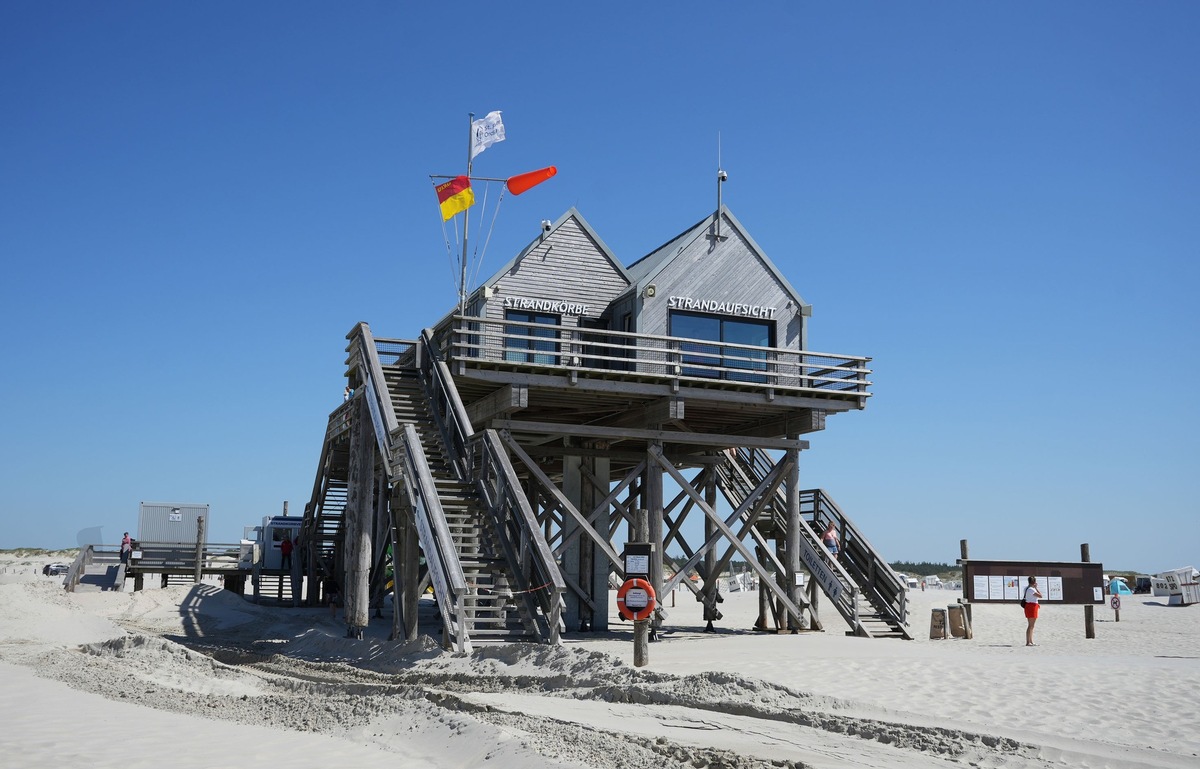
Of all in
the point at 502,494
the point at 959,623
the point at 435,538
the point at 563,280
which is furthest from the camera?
the point at 563,280

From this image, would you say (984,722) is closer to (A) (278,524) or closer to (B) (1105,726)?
(B) (1105,726)

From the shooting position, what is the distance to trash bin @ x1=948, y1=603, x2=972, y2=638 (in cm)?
2322

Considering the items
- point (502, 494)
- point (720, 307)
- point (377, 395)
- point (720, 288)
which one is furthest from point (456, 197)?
point (502, 494)

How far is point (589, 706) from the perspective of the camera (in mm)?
11219

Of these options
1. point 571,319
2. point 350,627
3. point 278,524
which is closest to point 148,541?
point 278,524

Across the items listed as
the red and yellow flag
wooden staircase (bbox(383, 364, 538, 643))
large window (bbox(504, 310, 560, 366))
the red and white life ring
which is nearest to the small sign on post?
the red and white life ring

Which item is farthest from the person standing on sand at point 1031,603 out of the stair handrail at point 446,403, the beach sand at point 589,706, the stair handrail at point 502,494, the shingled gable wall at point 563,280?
the stair handrail at point 446,403

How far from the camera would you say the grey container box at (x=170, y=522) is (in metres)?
31.6

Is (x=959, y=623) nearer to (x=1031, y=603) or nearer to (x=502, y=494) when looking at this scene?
(x=1031, y=603)

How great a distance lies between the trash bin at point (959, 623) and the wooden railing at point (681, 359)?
16.7 ft

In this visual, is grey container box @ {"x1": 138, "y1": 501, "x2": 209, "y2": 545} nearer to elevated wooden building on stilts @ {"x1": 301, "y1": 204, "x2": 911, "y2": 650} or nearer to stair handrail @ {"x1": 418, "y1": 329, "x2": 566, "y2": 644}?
elevated wooden building on stilts @ {"x1": 301, "y1": 204, "x2": 911, "y2": 650}

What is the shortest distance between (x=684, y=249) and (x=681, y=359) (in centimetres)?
271

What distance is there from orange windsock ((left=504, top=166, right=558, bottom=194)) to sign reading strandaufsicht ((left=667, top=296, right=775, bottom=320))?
5.21 metres

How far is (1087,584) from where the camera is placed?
22078 mm
